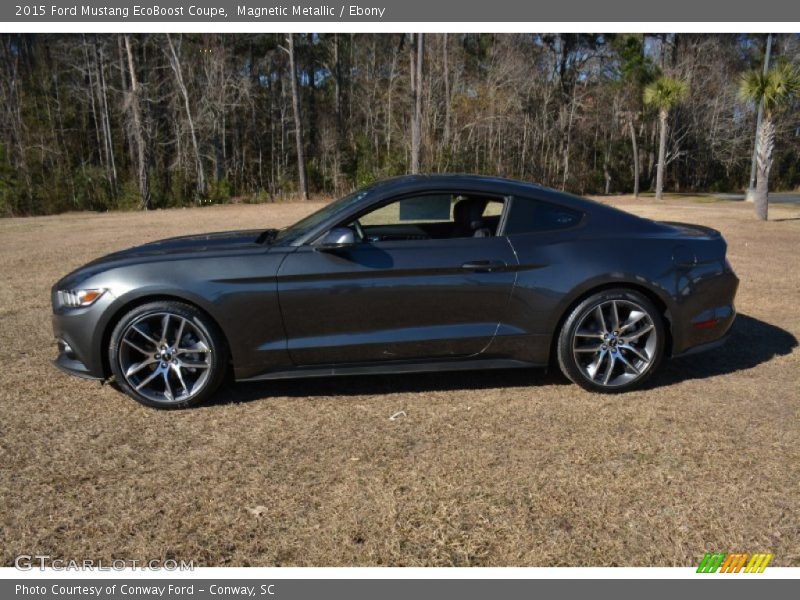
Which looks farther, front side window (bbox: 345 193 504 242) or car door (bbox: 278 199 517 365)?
front side window (bbox: 345 193 504 242)

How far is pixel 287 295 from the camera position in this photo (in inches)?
156

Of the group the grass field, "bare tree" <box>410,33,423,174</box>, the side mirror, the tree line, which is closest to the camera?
the grass field

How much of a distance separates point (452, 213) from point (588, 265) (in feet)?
3.34

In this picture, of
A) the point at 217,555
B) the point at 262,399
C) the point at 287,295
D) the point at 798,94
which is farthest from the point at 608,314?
the point at 798,94

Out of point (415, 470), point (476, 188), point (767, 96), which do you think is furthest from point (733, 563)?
point (767, 96)

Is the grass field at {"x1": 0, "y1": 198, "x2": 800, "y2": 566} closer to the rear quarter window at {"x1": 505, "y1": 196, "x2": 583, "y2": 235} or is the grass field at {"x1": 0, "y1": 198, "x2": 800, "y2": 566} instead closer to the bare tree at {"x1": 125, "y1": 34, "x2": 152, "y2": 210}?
the rear quarter window at {"x1": 505, "y1": 196, "x2": 583, "y2": 235}

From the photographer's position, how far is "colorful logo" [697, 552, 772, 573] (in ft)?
8.40

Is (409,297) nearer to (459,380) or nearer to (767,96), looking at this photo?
(459,380)

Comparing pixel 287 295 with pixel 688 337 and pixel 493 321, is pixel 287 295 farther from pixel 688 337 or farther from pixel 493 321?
pixel 688 337

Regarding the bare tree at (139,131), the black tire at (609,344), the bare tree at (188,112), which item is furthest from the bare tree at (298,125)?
the black tire at (609,344)

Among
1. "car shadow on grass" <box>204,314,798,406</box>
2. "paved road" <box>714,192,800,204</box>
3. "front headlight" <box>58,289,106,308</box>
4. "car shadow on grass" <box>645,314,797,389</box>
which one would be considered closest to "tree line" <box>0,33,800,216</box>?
"paved road" <box>714,192,800,204</box>

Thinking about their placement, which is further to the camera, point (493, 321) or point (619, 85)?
point (619, 85)

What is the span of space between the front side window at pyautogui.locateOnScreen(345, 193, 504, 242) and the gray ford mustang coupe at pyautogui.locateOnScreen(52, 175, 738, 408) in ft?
0.04

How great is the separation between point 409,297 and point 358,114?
32.3 m
